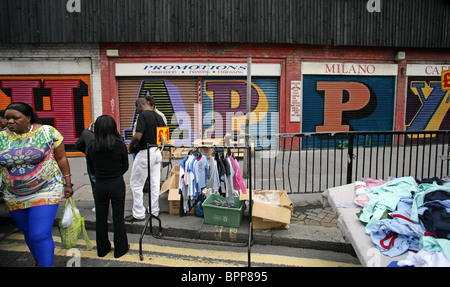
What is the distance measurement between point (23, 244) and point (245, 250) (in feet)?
10.9

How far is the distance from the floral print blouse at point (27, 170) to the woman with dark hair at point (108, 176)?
1.70ft

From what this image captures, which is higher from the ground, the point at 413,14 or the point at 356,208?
the point at 413,14

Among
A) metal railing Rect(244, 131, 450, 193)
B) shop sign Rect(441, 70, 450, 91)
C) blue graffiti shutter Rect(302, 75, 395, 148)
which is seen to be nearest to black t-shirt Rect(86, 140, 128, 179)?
metal railing Rect(244, 131, 450, 193)

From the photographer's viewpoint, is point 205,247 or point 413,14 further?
point 413,14

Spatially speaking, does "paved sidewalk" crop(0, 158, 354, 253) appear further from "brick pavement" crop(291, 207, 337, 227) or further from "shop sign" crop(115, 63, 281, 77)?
"shop sign" crop(115, 63, 281, 77)

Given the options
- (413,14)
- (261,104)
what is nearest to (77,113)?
(261,104)

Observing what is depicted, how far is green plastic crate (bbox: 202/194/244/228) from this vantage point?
14.2 ft

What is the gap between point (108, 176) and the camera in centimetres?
366

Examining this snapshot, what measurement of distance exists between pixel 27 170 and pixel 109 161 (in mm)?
862

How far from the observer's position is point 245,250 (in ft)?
13.3

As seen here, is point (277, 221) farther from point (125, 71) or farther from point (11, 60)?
point (11, 60)

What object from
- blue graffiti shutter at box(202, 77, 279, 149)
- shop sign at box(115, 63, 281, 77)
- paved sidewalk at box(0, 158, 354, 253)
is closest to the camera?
paved sidewalk at box(0, 158, 354, 253)

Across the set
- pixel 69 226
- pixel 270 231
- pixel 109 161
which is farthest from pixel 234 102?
pixel 69 226

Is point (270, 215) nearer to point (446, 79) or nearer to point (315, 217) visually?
point (315, 217)
